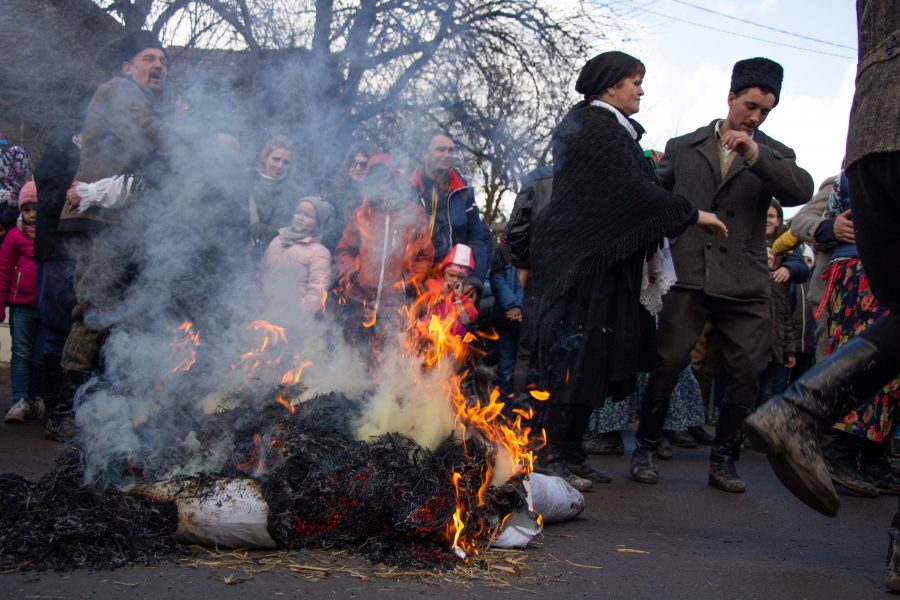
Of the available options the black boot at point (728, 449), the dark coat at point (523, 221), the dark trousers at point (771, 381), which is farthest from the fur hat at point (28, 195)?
the dark trousers at point (771, 381)

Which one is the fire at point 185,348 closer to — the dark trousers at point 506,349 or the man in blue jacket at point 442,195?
the man in blue jacket at point 442,195

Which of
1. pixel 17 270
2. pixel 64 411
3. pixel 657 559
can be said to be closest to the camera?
pixel 657 559

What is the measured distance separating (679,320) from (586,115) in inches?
53.2

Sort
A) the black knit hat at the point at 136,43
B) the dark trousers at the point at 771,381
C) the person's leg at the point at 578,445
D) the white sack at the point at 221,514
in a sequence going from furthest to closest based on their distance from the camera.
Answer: the dark trousers at the point at 771,381 → the black knit hat at the point at 136,43 → the person's leg at the point at 578,445 → the white sack at the point at 221,514

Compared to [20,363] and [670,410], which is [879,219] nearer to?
[670,410]

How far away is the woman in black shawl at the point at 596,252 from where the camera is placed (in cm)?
467

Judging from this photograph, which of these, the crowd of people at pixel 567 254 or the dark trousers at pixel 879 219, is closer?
the dark trousers at pixel 879 219

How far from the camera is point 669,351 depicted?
513cm

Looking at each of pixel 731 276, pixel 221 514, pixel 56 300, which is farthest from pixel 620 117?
pixel 56 300

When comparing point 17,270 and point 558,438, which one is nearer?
point 558,438

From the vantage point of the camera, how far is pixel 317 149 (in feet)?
24.3

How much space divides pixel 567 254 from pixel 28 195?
15.4 ft

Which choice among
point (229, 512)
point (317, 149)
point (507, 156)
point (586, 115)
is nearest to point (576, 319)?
point (586, 115)

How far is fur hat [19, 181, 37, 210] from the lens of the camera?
22.9 feet
